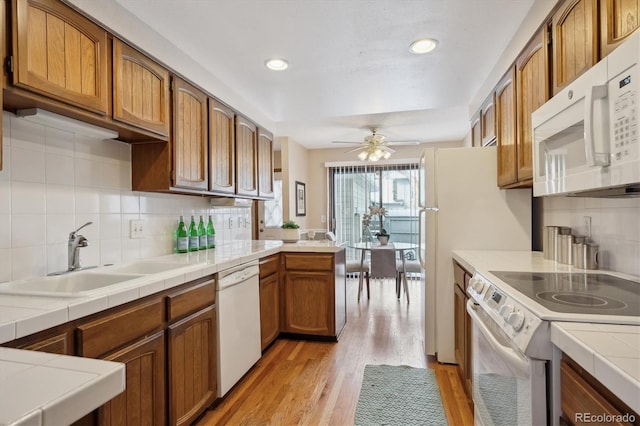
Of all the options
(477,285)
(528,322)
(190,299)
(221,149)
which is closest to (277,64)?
(221,149)

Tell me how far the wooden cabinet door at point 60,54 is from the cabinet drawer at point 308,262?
5.98 feet

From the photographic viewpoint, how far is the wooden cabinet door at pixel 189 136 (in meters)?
2.07

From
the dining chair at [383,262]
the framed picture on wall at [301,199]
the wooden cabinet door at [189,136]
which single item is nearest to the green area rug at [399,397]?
the dining chair at [383,262]

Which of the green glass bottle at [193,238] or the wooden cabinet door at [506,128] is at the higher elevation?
the wooden cabinet door at [506,128]

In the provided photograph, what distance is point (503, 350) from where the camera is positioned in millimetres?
1131

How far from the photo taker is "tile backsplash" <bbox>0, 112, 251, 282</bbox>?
1.43m

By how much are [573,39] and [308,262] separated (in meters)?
2.25

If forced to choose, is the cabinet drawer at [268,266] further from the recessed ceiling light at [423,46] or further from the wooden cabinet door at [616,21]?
the wooden cabinet door at [616,21]

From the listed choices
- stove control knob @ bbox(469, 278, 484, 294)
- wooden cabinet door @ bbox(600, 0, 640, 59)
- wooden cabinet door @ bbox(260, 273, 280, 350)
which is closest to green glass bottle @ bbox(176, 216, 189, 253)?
wooden cabinet door @ bbox(260, 273, 280, 350)

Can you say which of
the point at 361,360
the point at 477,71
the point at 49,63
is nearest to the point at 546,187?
the point at 477,71

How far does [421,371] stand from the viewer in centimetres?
239

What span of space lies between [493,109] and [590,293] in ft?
5.78

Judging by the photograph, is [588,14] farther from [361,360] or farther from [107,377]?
[361,360]
